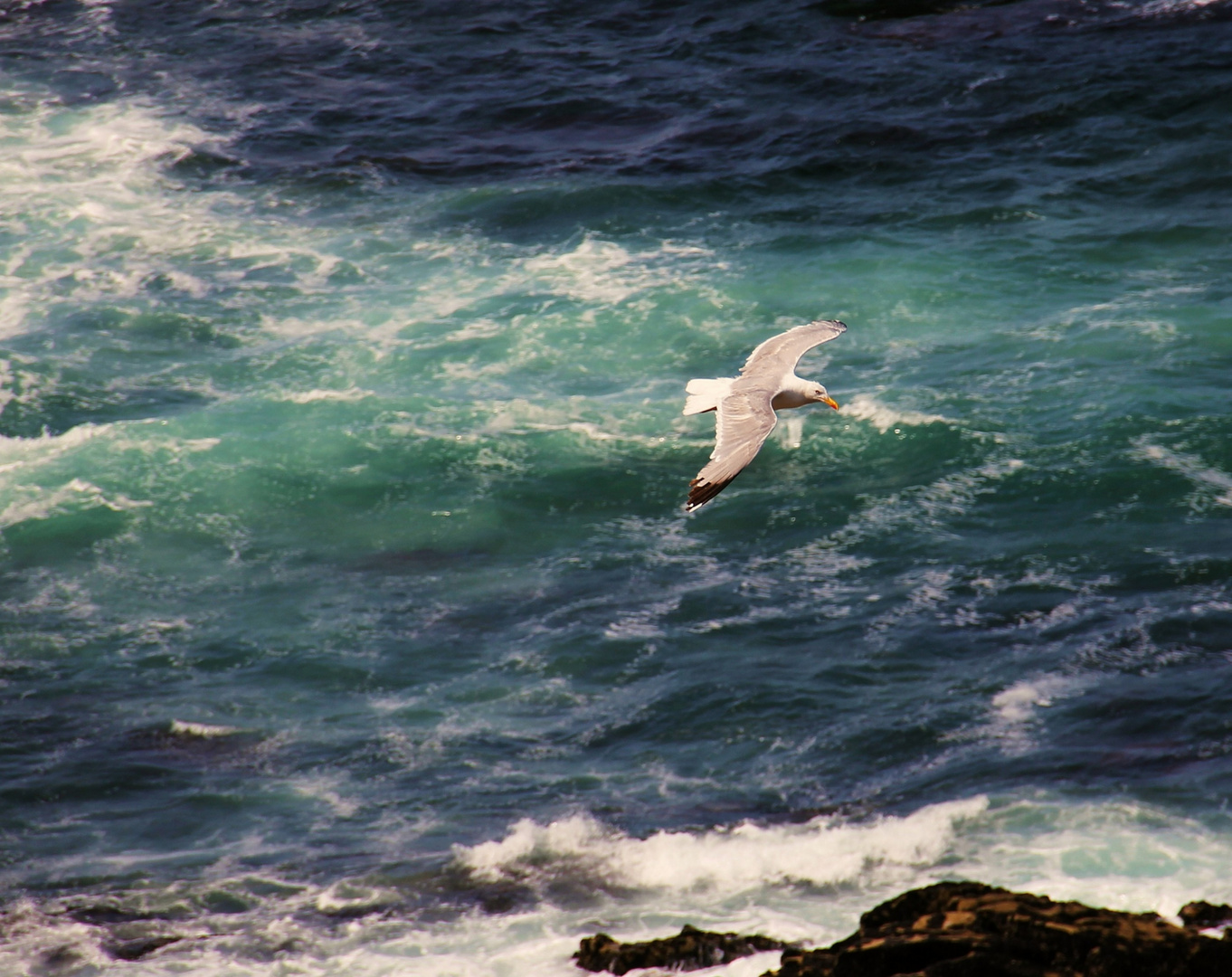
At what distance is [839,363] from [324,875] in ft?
40.2

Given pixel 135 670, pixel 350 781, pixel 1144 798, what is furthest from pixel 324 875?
pixel 1144 798

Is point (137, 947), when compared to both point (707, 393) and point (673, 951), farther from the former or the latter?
point (707, 393)

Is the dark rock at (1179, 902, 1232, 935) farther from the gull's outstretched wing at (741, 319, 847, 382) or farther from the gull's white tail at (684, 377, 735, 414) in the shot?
the gull's outstretched wing at (741, 319, 847, 382)

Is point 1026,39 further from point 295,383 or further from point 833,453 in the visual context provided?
point 295,383

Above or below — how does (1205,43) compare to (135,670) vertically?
above

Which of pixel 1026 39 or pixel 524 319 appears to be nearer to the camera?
pixel 524 319

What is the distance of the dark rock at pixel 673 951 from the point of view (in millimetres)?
11141

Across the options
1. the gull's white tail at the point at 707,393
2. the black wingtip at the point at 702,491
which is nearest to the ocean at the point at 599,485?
the gull's white tail at the point at 707,393

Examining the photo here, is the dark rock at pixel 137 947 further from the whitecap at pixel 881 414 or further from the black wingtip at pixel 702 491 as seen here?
the whitecap at pixel 881 414

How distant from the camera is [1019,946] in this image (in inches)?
348

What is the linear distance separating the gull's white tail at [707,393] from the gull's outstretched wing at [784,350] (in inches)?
23.1

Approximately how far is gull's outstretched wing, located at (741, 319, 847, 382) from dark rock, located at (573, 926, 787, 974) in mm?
5155

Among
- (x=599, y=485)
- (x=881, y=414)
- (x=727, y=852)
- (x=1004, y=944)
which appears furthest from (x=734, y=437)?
(x=881, y=414)

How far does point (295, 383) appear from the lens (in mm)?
22750
